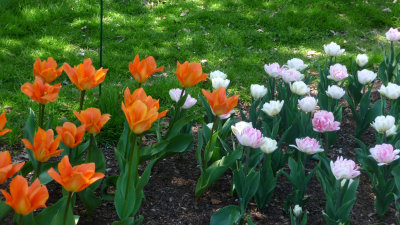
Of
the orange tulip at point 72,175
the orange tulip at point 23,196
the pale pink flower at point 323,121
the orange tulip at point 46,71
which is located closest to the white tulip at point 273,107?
the pale pink flower at point 323,121

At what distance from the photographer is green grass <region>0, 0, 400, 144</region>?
468 cm

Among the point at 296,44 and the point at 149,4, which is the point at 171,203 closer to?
the point at 296,44

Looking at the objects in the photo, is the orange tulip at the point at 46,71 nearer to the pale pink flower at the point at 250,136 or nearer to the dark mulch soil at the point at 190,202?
the dark mulch soil at the point at 190,202

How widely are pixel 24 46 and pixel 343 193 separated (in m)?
3.91

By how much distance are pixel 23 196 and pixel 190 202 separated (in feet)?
4.73

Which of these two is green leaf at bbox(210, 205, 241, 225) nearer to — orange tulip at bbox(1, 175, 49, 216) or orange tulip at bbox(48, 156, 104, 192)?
orange tulip at bbox(48, 156, 104, 192)

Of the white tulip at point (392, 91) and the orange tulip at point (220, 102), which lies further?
the white tulip at point (392, 91)

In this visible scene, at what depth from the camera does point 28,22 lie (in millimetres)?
5645

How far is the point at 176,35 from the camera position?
19.5 feet

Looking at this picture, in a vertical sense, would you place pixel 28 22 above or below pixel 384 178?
below

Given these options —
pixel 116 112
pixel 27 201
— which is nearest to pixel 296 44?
pixel 116 112

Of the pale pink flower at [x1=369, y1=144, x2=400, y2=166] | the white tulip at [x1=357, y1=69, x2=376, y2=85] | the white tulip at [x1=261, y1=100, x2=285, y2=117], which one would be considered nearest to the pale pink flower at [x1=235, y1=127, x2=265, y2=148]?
the white tulip at [x1=261, y1=100, x2=285, y2=117]

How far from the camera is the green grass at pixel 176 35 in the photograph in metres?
4.68

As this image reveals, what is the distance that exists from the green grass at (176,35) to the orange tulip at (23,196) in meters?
2.29
